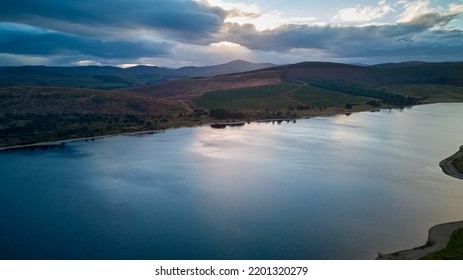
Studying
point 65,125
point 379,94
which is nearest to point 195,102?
point 65,125

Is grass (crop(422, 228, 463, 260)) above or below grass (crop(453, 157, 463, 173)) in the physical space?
below

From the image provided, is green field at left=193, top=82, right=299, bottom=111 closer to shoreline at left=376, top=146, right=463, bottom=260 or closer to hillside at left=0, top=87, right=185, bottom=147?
hillside at left=0, top=87, right=185, bottom=147

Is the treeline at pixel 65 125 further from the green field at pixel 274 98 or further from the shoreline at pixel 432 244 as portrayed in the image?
the shoreline at pixel 432 244

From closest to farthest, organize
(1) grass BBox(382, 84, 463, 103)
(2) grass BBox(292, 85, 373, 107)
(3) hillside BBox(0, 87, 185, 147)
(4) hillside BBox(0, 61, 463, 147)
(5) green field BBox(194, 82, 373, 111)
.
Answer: (3) hillside BBox(0, 87, 185, 147) → (4) hillside BBox(0, 61, 463, 147) → (5) green field BBox(194, 82, 373, 111) → (2) grass BBox(292, 85, 373, 107) → (1) grass BBox(382, 84, 463, 103)

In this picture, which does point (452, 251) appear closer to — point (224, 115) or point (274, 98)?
point (224, 115)

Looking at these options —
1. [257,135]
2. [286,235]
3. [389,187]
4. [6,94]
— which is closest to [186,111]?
[257,135]

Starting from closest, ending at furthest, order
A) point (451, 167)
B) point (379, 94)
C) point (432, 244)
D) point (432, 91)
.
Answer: point (432, 244), point (451, 167), point (379, 94), point (432, 91)

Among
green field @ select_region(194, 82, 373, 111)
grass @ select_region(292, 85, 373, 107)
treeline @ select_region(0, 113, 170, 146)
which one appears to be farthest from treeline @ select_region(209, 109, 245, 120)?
grass @ select_region(292, 85, 373, 107)
